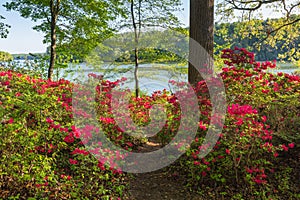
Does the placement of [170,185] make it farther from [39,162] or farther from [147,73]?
[147,73]

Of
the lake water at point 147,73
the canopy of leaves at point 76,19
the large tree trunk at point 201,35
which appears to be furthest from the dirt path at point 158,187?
the canopy of leaves at point 76,19

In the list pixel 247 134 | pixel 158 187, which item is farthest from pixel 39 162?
pixel 247 134

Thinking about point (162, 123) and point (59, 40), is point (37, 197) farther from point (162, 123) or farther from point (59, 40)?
point (59, 40)

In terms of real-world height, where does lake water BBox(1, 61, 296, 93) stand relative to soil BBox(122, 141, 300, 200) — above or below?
above

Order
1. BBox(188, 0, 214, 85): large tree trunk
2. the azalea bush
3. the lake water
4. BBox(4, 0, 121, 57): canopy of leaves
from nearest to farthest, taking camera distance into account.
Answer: the azalea bush, BBox(188, 0, 214, 85): large tree trunk, the lake water, BBox(4, 0, 121, 57): canopy of leaves

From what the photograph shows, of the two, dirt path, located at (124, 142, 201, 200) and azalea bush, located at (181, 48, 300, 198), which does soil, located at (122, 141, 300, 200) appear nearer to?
dirt path, located at (124, 142, 201, 200)

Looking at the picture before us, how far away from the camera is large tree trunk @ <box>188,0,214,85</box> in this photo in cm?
483

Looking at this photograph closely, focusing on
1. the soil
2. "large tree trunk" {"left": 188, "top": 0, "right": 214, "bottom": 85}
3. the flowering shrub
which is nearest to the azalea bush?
the soil

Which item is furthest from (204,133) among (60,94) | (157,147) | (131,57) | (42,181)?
(131,57)

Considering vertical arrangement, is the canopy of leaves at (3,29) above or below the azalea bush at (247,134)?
above

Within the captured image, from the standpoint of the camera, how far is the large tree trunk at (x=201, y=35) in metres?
4.83

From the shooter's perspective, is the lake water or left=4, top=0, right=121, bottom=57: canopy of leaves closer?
the lake water

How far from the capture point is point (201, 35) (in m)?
4.86

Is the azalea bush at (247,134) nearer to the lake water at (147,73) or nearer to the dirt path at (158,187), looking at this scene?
the dirt path at (158,187)
